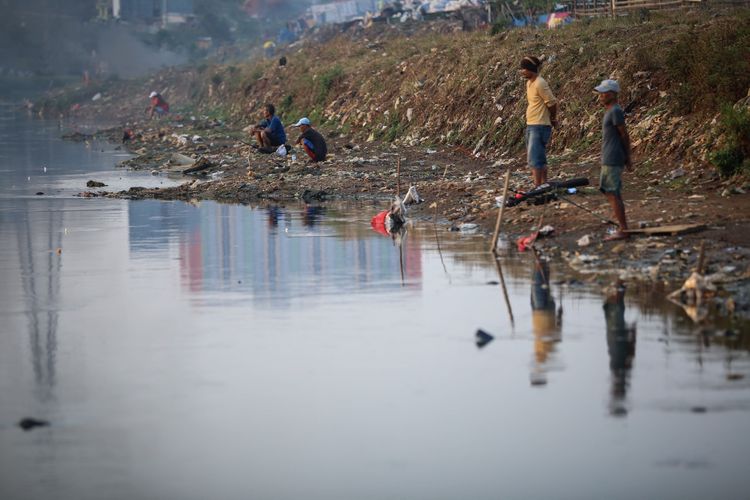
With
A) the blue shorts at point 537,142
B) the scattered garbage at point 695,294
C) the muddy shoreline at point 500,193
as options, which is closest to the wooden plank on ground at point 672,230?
the muddy shoreline at point 500,193

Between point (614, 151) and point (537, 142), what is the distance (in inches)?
91.1

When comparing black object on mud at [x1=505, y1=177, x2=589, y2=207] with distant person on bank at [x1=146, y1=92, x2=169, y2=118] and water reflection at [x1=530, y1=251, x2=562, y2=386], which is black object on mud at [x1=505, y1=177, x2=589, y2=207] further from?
distant person on bank at [x1=146, y1=92, x2=169, y2=118]

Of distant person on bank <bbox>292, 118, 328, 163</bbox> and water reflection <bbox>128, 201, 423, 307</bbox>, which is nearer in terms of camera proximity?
water reflection <bbox>128, 201, 423, 307</bbox>

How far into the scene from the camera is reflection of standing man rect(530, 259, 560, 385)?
848 centimetres

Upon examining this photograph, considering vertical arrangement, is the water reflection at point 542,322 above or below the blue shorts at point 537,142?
below

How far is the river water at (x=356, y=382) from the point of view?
21.3ft

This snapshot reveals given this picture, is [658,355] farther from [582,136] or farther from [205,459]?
[582,136]

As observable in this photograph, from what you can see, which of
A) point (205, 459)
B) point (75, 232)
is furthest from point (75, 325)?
point (75, 232)

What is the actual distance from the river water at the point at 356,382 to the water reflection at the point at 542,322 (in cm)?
3

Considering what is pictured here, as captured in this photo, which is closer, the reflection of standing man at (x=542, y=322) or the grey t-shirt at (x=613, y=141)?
the reflection of standing man at (x=542, y=322)

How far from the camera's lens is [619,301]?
10.5 m

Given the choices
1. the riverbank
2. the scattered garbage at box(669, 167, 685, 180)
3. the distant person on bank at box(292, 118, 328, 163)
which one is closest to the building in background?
the riverbank

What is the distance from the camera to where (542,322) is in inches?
388

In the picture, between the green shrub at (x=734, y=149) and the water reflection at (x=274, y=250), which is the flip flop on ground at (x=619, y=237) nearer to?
the water reflection at (x=274, y=250)
